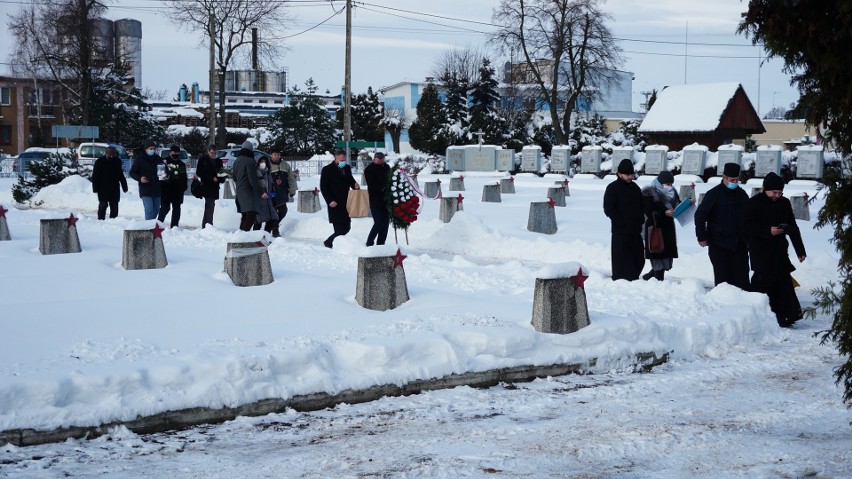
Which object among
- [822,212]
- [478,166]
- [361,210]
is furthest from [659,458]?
[478,166]

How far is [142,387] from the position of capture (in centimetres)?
666

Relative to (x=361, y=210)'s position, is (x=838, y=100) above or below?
above

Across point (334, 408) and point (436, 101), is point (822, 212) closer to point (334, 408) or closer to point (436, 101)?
point (334, 408)

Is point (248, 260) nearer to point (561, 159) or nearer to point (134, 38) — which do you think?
point (561, 159)

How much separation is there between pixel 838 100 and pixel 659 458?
Result: 7.33ft

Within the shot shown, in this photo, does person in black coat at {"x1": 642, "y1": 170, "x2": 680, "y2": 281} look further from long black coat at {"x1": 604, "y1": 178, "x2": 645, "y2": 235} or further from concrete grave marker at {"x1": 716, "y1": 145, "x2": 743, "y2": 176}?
concrete grave marker at {"x1": 716, "y1": 145, "x2": 743, "y2": 176}

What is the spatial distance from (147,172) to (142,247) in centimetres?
624

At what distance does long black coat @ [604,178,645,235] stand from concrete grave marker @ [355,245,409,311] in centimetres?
321

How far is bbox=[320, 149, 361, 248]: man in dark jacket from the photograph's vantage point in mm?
15711

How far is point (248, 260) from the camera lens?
10.6m

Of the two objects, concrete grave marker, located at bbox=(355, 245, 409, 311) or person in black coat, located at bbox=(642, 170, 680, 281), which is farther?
person in black coat, located at bbox=(642, 170, 680, 281)

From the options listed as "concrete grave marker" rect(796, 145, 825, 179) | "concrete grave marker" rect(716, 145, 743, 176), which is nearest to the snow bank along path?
"concrete grave marker" rect(796, 145, 825, 179)

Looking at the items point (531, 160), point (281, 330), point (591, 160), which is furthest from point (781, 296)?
point (531, 160)

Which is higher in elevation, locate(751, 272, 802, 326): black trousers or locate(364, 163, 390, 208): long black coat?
locate(364, 163, 390, 208): long black coat
